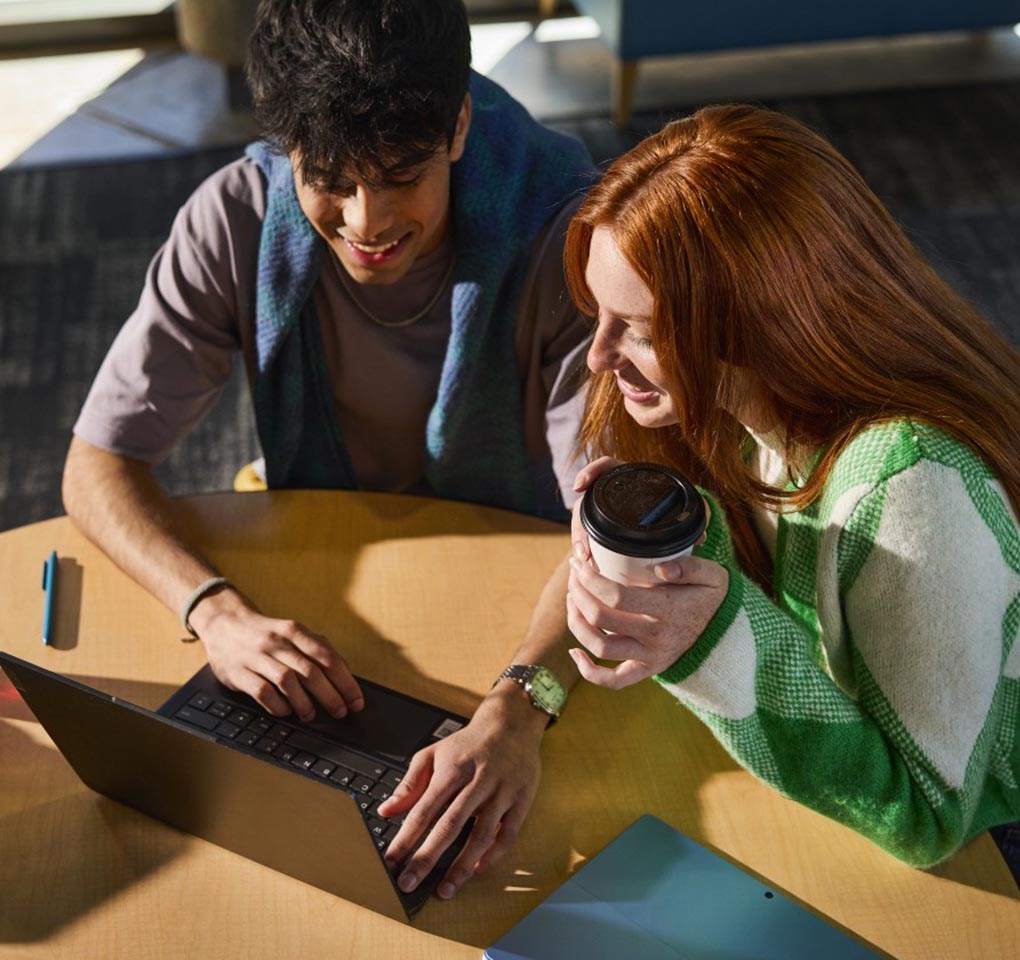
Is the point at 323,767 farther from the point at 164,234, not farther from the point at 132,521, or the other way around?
the point at 164,234

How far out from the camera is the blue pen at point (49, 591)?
Result: 138 centimetres

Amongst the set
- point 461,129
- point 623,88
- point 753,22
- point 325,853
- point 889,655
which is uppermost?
point 461,129

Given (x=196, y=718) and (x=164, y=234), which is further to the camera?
(x=164, y=234)

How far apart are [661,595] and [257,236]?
2.74ft

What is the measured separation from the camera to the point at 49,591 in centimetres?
143

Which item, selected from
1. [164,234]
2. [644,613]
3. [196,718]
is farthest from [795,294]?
[164,234]

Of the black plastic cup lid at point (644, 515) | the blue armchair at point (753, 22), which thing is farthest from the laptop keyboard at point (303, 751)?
the blue armchair at point (753, 22)

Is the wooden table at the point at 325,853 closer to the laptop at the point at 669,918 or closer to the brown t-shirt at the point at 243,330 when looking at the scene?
the laptop at the point at 669,918

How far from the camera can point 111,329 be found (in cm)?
313

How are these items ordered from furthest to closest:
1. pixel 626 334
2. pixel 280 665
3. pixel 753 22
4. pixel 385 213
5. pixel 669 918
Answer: pixel 753 22, pixel 385 213, pixel 280 665, pixel 626 334, pixel 669 918

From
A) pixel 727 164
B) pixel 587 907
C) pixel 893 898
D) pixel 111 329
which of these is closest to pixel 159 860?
pixel 587 907

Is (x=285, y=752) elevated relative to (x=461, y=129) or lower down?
lower down

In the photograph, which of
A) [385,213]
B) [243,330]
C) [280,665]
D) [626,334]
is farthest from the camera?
[243,330]

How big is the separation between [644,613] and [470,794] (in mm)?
269
